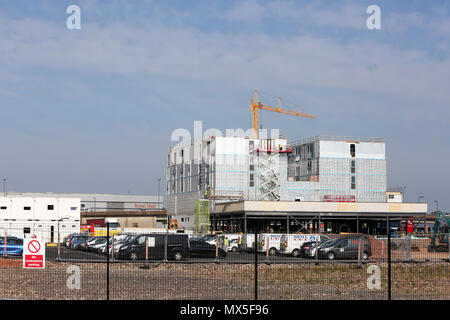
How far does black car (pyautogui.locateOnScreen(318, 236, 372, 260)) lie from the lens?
35.2 meters

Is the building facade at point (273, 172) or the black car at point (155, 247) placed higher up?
the building facade at point (273, 172)

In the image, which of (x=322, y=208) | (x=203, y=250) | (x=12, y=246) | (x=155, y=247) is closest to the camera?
(x=155, y=247)

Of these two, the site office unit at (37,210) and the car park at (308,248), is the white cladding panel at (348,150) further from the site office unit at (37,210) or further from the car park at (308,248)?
the car park at (308,248)

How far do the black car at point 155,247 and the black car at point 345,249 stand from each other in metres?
8.03

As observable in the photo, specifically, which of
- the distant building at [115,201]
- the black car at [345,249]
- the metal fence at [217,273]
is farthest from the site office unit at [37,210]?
the distant building at [115,201]

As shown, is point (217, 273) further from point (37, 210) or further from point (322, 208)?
point (322, 208)

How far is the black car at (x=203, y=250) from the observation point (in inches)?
1384

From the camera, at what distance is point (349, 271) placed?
3023 cm

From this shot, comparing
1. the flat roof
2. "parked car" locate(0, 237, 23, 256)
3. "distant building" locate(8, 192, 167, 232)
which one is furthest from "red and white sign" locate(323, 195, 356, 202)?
"parked car" locate(0, 237, 23, 256)

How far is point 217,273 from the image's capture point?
94.5ft

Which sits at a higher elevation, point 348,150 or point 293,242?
point 348,150

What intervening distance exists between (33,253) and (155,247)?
13783 millimetres

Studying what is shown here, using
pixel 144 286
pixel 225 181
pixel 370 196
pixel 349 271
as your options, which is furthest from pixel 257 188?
pixel 144 286

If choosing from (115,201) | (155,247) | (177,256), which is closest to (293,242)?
(177,256)
